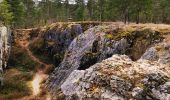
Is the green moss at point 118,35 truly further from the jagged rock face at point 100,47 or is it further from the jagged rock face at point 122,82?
the jagged rock face at point 122,82

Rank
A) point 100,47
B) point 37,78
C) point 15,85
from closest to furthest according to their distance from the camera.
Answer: point 100,47 < point 15,85 < point 37,78

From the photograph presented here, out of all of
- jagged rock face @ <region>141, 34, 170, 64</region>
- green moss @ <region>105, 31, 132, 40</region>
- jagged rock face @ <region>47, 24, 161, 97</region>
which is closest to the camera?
jagged rock face @ <region>141, 34, 170, 64</region>

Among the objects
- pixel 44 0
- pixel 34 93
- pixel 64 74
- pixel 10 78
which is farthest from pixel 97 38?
pixel 44 0

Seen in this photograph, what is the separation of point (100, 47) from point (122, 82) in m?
23.2

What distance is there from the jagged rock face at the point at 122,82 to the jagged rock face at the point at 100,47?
1546cm

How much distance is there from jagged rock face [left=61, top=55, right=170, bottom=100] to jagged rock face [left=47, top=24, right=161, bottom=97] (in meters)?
15.5

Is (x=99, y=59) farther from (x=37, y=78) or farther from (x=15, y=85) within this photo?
(x=37, y=78)

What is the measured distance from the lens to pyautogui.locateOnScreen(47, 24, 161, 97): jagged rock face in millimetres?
37347

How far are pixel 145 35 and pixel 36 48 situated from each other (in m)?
32.1

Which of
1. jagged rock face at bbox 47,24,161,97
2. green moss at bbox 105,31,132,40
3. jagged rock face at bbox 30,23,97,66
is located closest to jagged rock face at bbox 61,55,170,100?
jagged rock face at bbox 47,24,161,97

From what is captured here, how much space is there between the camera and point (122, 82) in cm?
1916

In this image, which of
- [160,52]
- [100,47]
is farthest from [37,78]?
[160,52]

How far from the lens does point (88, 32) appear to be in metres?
49.8

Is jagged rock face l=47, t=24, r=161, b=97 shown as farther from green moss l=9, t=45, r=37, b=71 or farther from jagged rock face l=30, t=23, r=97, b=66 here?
green moss l=9, t=45, r=37, b=71
